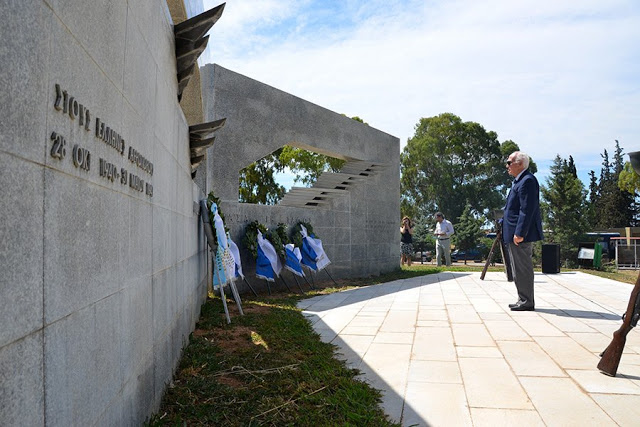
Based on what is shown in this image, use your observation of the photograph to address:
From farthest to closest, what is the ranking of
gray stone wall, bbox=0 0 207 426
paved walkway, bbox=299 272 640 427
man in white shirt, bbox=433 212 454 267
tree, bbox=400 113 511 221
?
tree, bbox=400 113 511 221 → man in white shirt, bbox=433 212 454 267 → paved walkway, bbox=299 272 640 427 → gray stone wall, bbox=0 0 207 426

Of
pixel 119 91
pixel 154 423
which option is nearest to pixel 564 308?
pixel 154 423

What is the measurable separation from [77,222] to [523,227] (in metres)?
6.26

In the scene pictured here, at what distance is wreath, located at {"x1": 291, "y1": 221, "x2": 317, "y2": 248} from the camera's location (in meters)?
10.6

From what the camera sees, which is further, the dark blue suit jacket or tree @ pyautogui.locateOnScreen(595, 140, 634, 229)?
tree @ pyautogui.locateOnScreen(595, 140, 634, 229)

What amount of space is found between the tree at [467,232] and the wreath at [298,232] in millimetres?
19688

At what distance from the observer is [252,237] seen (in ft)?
A: 30.8

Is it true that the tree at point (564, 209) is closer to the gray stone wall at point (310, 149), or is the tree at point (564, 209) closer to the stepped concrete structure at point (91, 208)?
the gray stone wall at point (310, 149)

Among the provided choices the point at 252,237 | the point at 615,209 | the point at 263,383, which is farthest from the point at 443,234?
the point at 615,209

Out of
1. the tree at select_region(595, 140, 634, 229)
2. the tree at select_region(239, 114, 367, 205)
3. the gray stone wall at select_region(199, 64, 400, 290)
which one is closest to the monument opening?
the tree at select_region(239, 114, 367, 205)

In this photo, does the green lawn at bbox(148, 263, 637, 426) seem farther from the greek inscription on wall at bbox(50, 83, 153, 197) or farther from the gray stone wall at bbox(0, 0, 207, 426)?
the greek inscription on wall at bbox(50, 83, 153, 197)

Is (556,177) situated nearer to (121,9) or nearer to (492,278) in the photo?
(492,278)

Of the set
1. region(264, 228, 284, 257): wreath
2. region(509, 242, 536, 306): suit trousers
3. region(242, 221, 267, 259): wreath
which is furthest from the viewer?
region(264, 228, 284, 257): wreath

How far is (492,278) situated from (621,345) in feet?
26.9

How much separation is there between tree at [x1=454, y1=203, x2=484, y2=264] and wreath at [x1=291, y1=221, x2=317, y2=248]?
19.7 meters
